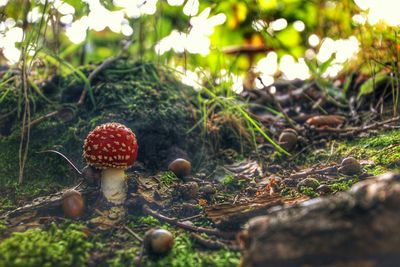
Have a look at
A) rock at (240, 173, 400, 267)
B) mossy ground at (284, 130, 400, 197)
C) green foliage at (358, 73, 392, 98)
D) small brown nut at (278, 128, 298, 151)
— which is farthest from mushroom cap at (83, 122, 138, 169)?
green foliage at (358, 73, 392, 98)

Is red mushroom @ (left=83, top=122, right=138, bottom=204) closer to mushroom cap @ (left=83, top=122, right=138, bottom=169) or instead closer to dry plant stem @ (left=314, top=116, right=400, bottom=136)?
mushroom cap @ (left=83, top=122, right=138, bottom=169)

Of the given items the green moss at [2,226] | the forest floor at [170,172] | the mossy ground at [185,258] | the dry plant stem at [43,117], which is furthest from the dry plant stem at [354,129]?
the green moss at [2,226]

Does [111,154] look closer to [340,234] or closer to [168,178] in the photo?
[168,178]

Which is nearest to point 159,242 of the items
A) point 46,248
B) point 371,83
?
point 46,248

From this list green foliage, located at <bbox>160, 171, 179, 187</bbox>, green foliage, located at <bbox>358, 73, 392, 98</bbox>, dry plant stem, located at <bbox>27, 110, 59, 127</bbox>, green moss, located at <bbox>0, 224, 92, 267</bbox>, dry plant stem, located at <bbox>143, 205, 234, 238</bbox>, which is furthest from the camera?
green foliage, located at <bbox>358, 73, 392, 98</bbox>

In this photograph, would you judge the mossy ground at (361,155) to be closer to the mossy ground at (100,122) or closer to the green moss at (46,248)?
the mossy ground at (100,122)

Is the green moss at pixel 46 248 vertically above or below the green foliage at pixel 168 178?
below

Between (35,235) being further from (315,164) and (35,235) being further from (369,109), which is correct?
(369,109)
